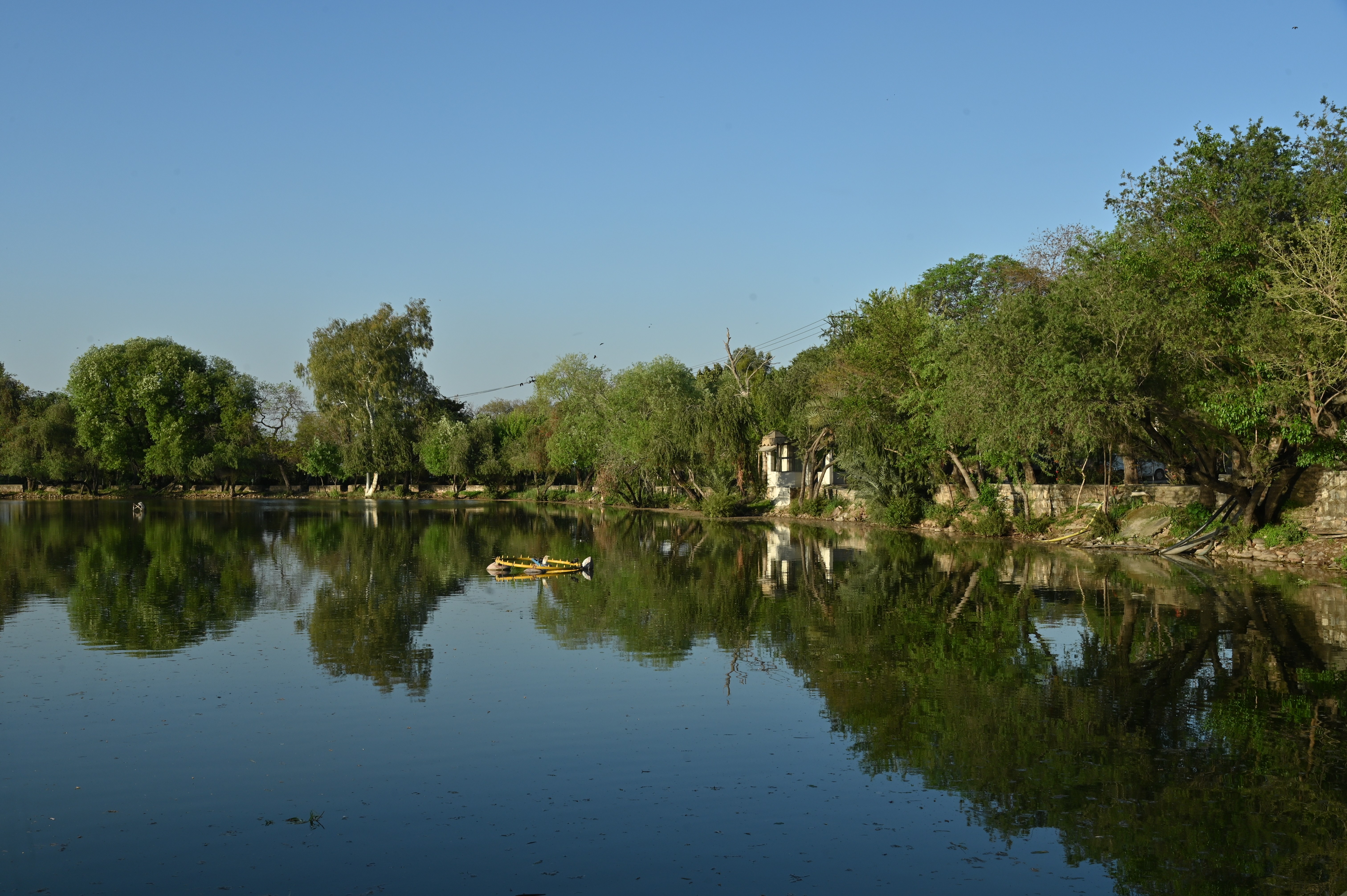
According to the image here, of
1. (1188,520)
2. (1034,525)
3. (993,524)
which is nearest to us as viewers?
(1188,520)

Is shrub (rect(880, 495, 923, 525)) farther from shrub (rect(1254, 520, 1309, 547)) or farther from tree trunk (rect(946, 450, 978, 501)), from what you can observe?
shrub (rect(1254, 520, 1309, 547))

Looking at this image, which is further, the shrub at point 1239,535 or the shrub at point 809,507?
the shrub at point 809,507

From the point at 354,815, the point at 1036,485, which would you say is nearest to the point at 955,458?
the point at 1036,485

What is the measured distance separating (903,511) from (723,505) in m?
12.0

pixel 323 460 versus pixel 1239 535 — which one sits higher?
pixel 323 460

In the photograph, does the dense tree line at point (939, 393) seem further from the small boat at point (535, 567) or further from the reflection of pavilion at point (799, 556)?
the small boat at point (535, 567)

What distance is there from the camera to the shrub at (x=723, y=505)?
176ft

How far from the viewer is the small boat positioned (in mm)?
27156

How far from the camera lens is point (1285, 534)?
2703 centimetres

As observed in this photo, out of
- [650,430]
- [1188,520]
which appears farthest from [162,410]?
[1188,520]

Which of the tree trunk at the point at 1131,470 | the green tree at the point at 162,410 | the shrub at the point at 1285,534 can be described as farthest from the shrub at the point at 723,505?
the green tree at the point at 162,410

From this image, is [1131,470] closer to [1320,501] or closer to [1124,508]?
[1124,508]

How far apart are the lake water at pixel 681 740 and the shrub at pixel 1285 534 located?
15.5ft

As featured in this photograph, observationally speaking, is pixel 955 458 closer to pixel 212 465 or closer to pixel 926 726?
pixel 926 726
